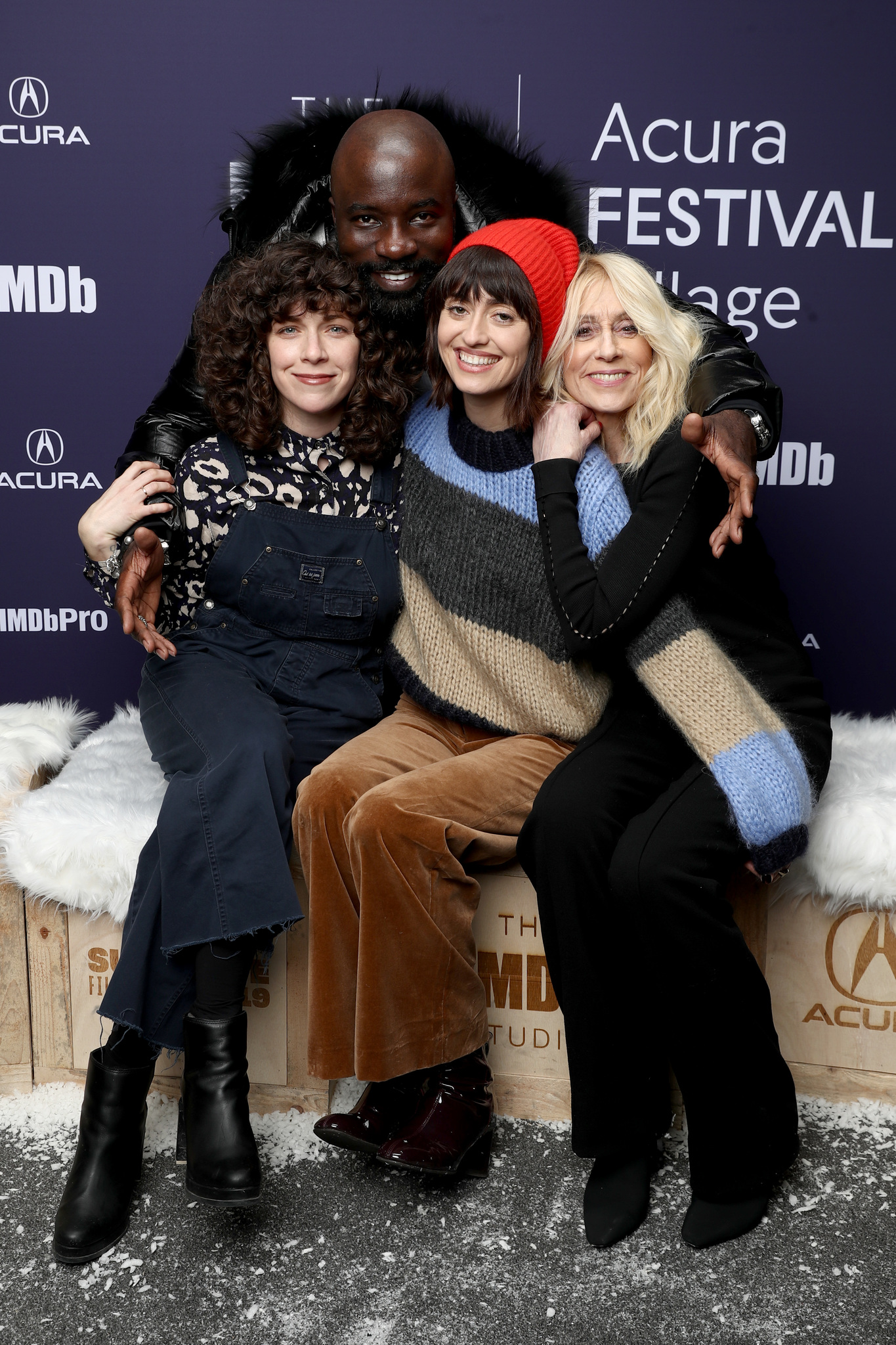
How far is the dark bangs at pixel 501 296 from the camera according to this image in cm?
197

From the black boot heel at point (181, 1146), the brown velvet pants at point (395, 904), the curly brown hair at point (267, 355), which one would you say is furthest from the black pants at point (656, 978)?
the curly brown hair at point (267, 355)

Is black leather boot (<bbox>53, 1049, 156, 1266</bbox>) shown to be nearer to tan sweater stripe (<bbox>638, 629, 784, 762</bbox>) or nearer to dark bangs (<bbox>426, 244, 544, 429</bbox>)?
tan sweater stripe (<bbox>638, 629, 784, 762</bbox>)

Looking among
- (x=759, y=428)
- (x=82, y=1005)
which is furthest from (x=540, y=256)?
(x=82, y=1005)

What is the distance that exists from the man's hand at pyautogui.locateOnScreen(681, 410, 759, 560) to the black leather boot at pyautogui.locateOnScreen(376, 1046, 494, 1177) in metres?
0.94

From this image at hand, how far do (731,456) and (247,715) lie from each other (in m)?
0.90

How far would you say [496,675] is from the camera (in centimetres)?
205

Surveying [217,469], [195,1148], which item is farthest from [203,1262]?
[217,469]

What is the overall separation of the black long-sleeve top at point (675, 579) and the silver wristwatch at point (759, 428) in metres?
0.12

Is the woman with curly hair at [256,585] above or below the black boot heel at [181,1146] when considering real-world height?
above

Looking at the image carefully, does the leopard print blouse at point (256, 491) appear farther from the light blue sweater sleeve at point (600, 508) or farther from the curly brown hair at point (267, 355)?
the light blue sweater sleeve at point (600, 508)

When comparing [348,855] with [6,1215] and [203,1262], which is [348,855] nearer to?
[203,1262]

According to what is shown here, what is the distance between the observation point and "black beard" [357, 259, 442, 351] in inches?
85.9

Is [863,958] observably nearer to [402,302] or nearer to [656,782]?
[656,782]

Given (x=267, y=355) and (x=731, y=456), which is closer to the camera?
(x=731, y=456)
